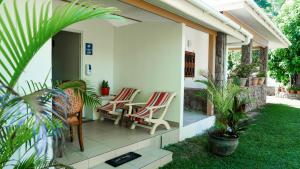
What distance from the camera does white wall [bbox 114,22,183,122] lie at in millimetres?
5527

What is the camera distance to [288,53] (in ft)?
48.3

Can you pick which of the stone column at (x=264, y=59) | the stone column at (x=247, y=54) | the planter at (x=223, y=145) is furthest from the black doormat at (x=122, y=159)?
the stone column at (x=264, y=59)

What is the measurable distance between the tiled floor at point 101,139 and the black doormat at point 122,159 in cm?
18

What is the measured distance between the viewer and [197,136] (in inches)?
233

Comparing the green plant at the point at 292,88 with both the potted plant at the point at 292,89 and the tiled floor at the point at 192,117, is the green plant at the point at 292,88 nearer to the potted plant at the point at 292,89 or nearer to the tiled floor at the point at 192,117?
the potted plant at the point at 292,89

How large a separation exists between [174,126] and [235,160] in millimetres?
1583

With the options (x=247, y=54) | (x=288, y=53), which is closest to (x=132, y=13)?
(x=247, y=54)

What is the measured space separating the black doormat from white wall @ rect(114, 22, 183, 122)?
5.77 feet

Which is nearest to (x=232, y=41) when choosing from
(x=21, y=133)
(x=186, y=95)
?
(x=186, y=95)

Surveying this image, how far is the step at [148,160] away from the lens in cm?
369

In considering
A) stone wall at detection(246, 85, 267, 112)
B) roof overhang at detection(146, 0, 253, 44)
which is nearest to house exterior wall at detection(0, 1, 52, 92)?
roof overhang at detection(146, 0, 253, 44)

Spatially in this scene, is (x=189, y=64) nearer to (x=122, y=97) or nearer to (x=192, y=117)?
(x=192, y=117)

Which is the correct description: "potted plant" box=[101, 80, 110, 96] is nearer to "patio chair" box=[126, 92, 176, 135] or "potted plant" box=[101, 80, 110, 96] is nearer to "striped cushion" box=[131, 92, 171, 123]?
"patio chair" box=[126, 92, 176, 135]

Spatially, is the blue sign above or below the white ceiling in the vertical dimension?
below
